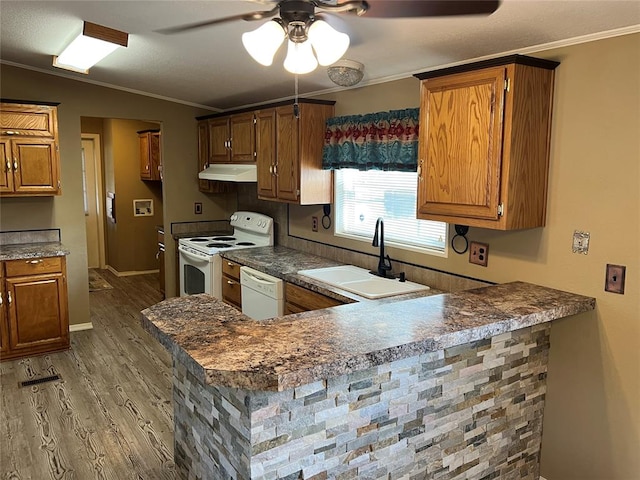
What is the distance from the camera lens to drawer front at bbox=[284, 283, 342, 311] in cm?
311

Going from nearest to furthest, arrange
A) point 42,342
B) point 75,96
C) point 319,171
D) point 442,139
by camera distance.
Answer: point 442,139
point 319,171
point 42,342
point 75,96

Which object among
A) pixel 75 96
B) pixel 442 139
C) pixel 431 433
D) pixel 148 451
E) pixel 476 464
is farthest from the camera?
pixel 75 96

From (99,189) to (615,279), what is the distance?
7.19 metres

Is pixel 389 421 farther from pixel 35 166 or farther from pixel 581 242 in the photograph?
pixel 35 166

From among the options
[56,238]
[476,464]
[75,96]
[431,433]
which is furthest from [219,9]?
[56,238]

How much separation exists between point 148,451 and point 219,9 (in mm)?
2407

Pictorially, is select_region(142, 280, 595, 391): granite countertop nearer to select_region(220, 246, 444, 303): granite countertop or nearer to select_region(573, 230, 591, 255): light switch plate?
select_region(573, 230, 591, 255): light switch plate

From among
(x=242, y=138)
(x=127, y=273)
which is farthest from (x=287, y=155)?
(x=127, y=273)

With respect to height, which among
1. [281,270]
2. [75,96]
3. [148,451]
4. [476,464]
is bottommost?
[148,451]

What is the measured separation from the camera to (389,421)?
1889mm

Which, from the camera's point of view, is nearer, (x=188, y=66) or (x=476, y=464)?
(x=476, y=464)

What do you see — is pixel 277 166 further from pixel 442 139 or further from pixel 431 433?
pixel 431 433

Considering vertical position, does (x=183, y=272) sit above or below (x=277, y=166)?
below

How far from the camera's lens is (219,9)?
235 centimetres
